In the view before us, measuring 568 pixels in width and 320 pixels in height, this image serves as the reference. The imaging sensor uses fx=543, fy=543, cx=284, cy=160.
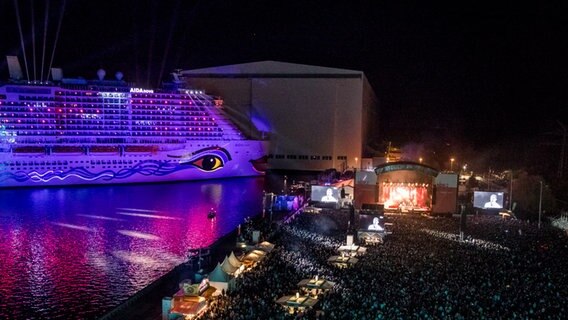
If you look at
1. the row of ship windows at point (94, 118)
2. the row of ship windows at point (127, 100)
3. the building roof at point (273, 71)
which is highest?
the building roof at point (273, 71)

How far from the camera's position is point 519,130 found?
6150 cm

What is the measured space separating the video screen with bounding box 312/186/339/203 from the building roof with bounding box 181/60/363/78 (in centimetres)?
2779

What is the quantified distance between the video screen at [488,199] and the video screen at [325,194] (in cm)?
759

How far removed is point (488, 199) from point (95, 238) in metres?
20.3

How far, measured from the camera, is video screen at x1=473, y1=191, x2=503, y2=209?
29.2 metres

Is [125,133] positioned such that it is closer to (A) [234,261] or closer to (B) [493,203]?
(B) [493,203]

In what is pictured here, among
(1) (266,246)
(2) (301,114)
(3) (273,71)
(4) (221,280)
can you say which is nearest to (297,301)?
(4) (221,280)

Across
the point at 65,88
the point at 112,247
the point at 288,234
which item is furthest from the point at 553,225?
the point at 65,88

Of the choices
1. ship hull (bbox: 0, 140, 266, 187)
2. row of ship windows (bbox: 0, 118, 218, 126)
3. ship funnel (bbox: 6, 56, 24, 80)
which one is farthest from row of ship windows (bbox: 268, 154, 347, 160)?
ship funnel (bbox: 6, 56, 24, 80)

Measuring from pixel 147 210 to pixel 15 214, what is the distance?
7.39 m

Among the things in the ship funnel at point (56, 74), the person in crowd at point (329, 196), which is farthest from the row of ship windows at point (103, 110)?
the person in crowd at point (329, 196)

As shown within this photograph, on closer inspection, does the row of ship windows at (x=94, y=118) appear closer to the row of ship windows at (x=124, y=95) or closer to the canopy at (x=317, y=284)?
the row of ship windows at (x=124, y=95)

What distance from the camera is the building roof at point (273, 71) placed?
5691 centimetres

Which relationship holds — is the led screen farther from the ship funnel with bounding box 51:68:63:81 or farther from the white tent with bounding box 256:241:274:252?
the ship funnel with bounding box 51:68:63:81
